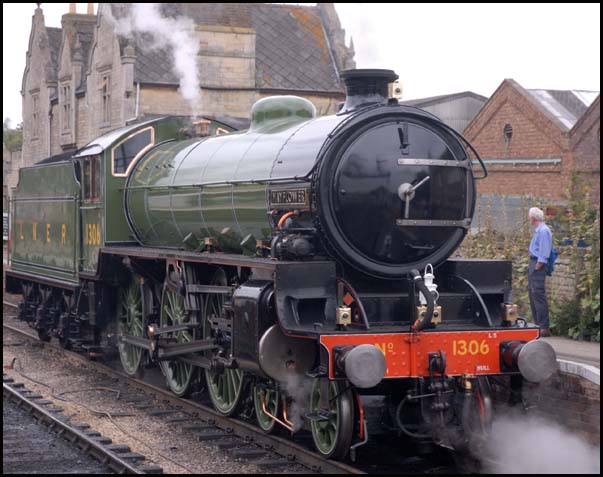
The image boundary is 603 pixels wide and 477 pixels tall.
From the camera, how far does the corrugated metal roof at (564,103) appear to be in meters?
26.9

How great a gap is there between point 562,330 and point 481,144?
17.8m

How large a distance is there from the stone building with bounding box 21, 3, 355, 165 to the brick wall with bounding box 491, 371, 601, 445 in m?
17.2

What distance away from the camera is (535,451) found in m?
7.50

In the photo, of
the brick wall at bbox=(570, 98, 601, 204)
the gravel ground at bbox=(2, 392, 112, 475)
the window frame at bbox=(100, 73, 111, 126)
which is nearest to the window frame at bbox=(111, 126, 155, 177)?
the gravel ground at bbox=(2, 392, 112, 475)

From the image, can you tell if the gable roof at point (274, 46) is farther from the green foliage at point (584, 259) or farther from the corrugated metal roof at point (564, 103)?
the green foliage at point (584, 259)

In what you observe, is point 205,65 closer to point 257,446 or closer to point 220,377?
point 220,377

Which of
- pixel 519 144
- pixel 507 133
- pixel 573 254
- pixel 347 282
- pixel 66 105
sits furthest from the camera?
pixel 66 105

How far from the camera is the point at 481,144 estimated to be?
28891 millimetres

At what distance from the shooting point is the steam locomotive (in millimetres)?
7051

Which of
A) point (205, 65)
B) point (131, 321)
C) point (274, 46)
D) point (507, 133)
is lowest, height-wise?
point (131, 321)

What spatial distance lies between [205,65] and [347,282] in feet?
66.6

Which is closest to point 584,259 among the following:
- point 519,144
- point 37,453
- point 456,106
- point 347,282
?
point 347,282

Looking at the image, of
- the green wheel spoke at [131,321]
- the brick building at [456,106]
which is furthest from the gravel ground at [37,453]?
the brick building at [456,106]

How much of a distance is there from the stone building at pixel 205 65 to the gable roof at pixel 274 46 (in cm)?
3
